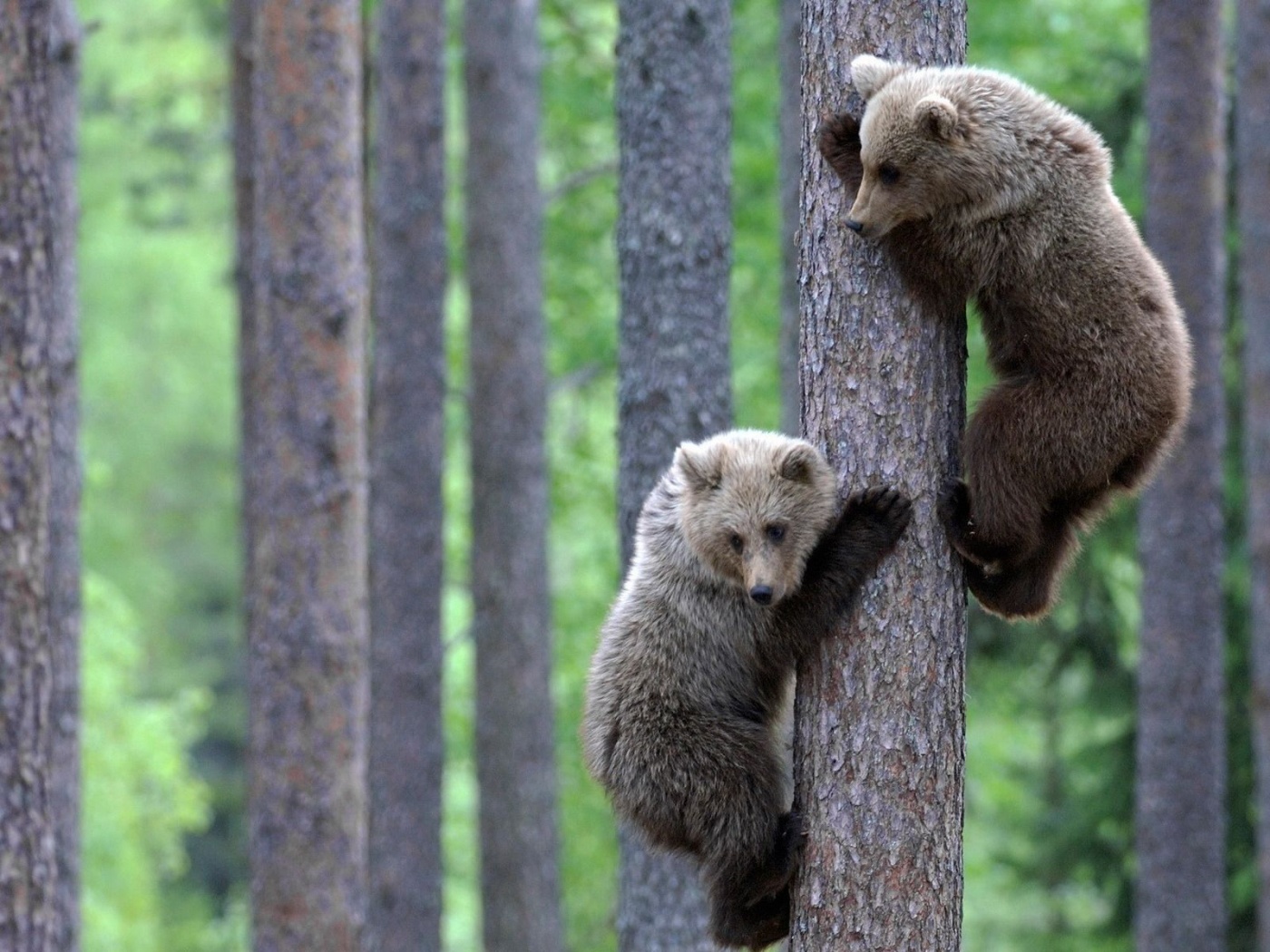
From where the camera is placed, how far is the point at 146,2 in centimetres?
2295

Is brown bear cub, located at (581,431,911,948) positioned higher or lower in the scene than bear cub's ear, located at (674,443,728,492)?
lower

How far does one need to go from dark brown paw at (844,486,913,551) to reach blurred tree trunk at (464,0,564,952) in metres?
8.36

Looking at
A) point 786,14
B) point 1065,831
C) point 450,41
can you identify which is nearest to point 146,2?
point 450,41

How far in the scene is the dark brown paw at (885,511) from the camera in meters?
4.43

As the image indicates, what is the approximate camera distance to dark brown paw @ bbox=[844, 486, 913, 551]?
4426 mm

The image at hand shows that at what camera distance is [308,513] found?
808 cm

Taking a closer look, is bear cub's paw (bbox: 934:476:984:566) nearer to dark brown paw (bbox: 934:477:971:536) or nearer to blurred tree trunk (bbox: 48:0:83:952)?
dark brown paw (bbox: 934:477:971:536)

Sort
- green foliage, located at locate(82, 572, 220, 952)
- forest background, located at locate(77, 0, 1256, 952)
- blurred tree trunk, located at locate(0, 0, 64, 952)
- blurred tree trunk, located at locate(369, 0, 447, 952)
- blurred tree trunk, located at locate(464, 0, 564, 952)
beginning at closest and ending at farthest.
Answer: blurred tree trunk, located at locate(0, 0, 64, 952) → blurred tree trunk, located at locate(369, 0, 447, 952) → blurred tree trunk, located at locate(464, 0, 564, 952) → forest background, located at locate(77, 0, 1256, 952) → green foliage, located at locate(82, 572, 220, 952)

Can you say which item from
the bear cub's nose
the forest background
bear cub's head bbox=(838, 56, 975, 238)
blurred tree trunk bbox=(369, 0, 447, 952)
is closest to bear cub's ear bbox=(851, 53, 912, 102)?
bear cub's head bbox=(838, 56, 975, 238)

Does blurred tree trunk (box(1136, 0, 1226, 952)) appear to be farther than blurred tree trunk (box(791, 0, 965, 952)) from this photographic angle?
Yes

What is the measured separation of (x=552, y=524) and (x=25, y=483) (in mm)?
11958

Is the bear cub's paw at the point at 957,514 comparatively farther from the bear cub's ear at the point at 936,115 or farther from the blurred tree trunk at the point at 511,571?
the blurred tree trunk at the point at 511,571

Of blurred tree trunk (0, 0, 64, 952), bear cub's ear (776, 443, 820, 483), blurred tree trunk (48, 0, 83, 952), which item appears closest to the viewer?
bear cub's ear (776, 443, 820, 483)

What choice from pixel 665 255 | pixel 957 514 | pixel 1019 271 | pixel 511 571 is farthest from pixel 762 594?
pixel 511 571
